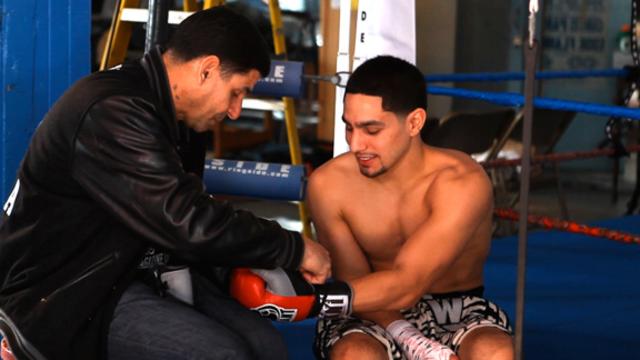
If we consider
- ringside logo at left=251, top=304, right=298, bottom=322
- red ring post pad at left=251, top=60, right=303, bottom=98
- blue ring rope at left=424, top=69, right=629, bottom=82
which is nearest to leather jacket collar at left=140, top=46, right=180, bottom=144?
ringside logo at left=251, top=304, right=298, bottom=322

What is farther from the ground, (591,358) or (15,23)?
(15,23)

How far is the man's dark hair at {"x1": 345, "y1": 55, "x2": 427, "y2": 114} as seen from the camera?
8.62 ft

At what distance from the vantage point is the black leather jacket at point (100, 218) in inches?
87.9

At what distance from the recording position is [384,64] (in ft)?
8.70

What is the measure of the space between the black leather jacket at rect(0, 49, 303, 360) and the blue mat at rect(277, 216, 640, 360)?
3.50ft

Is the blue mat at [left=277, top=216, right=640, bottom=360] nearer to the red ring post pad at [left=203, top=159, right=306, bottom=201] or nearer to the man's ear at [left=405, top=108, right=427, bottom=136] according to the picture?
the red ring post pad at [left=203, top=159, right=306, bottom=201]

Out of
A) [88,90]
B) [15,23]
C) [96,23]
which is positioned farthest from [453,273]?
[96,23]

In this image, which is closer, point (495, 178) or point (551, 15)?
point (495, 178)

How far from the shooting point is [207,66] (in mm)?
2332

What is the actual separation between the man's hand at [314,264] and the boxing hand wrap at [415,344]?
0.84 ft

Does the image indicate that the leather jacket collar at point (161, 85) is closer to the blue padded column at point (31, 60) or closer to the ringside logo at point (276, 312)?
the ringside logo at point (276, 312)

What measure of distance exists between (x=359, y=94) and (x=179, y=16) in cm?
136

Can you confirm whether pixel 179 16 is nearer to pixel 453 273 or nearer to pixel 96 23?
pixel 453 273

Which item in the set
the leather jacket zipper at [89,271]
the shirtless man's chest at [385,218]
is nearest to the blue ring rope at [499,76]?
the shirtless man's chest at [385,218]
